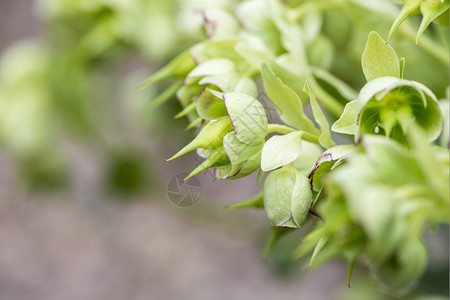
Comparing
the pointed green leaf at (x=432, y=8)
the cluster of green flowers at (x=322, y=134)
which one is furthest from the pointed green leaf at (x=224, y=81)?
the pointed green leaf at (x=432, y=8)

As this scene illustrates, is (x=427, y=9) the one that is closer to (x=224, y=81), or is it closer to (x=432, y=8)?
(x=432, y=8)

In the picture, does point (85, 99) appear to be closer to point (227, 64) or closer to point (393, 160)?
point (227, 64)

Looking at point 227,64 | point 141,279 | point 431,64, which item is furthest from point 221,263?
point 227,64

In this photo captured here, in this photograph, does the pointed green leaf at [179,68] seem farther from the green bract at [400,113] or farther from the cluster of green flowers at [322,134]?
the green bract at [400,113]

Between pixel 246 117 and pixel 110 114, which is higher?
pixel 246 117

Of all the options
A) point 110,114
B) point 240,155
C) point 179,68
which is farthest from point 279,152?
point 110,114

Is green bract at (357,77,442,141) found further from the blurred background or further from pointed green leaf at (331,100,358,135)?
the blurred background

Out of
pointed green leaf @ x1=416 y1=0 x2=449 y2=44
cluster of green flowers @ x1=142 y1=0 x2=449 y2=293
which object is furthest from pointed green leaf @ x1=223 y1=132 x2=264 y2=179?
pointed green leaf @ x1=416 y1=0 x2=449 y2=44
